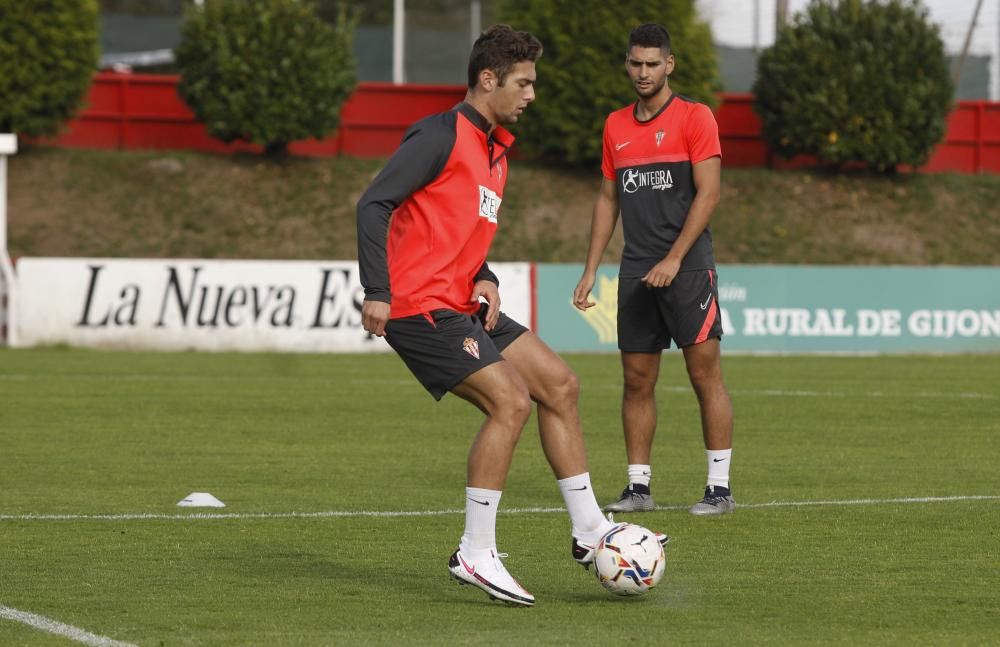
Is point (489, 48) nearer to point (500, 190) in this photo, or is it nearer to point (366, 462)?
point (500, 190)

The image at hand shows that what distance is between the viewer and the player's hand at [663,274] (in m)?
8.29

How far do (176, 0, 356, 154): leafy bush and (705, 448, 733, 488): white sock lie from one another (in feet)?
81.8

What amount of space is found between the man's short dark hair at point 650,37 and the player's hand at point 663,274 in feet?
3.33

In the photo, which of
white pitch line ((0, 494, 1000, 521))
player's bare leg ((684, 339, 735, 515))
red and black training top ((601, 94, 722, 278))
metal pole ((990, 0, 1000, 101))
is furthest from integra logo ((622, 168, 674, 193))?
A: metal pole ((990, 0, 1000, 101))

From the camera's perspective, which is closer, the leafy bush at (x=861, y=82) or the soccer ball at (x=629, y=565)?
the soccer ball at (x=629, y=565)

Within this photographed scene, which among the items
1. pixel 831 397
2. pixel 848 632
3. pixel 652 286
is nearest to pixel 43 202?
pixel 831 397

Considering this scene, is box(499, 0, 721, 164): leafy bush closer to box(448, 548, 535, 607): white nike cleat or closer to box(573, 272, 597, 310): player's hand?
box(573, 272, 597, 310): player's hand

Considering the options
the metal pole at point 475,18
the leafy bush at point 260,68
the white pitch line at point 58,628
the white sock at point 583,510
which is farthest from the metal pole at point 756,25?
the white pitch line at point 58,628

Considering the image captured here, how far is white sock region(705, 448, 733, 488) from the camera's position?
839 cm

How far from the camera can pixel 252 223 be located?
32.3 metres

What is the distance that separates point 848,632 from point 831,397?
10.5 m

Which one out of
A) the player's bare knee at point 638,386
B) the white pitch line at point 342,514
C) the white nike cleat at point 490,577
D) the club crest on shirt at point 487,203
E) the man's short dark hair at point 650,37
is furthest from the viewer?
the player's bare knee at point 638,386

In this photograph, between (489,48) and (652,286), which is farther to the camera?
(652,286)

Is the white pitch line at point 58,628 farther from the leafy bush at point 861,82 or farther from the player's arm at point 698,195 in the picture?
the leafy bush at point 861,82
